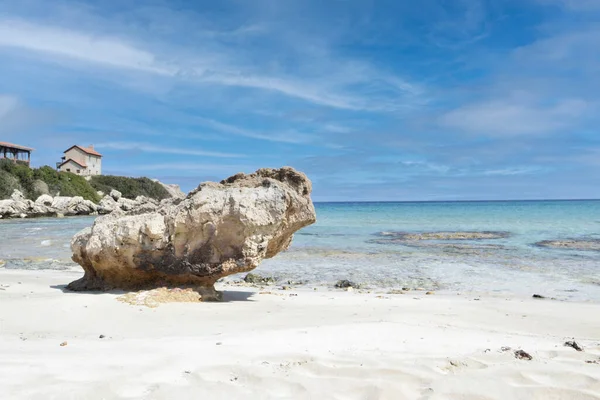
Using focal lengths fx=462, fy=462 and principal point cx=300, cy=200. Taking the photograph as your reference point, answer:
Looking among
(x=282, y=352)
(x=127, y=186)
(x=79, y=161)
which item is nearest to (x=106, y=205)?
(x=127, y=186)

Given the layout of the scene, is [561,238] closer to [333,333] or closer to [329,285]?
[329,285]

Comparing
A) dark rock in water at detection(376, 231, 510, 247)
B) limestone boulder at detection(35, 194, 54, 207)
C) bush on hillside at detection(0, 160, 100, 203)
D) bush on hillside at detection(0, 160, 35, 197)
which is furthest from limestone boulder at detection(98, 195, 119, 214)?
dark rock in water at detection(376, 231, 510, 247)

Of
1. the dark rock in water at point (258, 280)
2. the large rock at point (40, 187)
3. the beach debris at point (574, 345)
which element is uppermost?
the large rock at point (40, 187)

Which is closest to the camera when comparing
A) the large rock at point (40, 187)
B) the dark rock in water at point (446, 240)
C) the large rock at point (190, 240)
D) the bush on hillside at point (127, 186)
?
the large rock at point (190, 240)

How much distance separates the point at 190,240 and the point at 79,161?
243ft

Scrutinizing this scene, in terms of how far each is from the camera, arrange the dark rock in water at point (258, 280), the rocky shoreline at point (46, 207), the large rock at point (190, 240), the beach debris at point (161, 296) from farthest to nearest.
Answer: the rocky shoreline at point (46, 207), the dark rock in water at point (258, 280), the large rock at point (190, 240), the beach debris at point (161, 296)

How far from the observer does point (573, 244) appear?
20547 millimetres

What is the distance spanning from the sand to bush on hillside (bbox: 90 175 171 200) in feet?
224

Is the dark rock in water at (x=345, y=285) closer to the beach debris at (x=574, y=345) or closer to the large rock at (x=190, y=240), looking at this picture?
the large rock at (x=190, y=240)

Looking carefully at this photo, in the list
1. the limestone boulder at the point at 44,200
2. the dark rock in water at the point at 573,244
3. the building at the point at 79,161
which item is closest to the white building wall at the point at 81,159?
the building at the point at 79,161

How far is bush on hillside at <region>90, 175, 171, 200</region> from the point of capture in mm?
70750

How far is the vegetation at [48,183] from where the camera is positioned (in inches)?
2082

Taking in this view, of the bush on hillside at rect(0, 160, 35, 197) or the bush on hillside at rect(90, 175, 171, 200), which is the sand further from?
the bush on hillside at rect(90, 175, 171, 200)

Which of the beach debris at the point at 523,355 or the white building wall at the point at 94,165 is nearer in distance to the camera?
the beach debris at the point at 523,355
